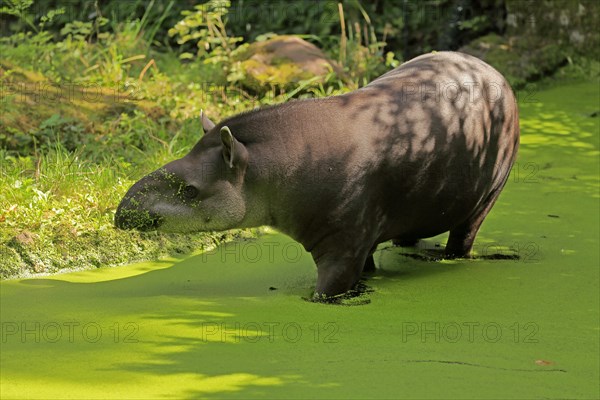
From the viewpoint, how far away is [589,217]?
298 inches

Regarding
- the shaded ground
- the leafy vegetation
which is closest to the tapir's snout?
the shaded ground

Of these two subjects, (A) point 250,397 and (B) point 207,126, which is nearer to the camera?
(A) point 250,397

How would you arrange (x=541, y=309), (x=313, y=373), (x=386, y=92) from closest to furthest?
(x=313, y=373)
(x=541, y=309)
(x=386, y=92)

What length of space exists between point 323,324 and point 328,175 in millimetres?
923

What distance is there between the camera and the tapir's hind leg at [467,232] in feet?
22.5

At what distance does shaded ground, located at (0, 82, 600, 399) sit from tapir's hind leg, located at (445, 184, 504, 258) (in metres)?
0.10

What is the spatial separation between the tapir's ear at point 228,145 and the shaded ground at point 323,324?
793mm

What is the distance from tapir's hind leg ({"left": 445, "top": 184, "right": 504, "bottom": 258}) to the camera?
686 cm

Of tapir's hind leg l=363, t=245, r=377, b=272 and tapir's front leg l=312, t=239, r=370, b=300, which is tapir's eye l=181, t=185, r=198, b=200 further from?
tapir's hind leg l=363, t=245, r=377, b=272

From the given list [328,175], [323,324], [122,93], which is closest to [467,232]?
[328,175]

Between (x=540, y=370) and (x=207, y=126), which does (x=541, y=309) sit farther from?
(x=207, y=126)

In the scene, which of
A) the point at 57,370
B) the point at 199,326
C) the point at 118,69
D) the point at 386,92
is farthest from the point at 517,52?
the point at 57,370

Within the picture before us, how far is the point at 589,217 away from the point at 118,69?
4.79m

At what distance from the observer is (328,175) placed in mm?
6027
